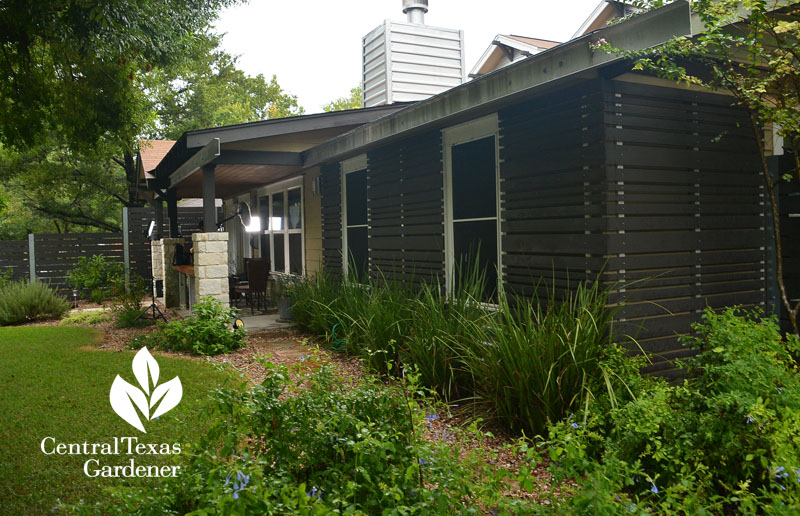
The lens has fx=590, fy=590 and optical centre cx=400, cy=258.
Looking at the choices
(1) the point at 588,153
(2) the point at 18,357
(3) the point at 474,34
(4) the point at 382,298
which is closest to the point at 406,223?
(4) the point at 382,298

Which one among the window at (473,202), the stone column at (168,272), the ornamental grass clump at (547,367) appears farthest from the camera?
the stone column at (168,272)

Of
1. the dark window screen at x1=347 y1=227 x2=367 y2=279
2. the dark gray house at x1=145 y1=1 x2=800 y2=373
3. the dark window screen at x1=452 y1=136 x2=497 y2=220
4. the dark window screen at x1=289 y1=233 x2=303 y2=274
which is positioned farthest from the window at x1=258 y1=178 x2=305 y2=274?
the dark window screen at x1=452 y1=136 x2=497 y2=220

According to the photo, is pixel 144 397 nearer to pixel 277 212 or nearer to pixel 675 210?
pixel 675 210

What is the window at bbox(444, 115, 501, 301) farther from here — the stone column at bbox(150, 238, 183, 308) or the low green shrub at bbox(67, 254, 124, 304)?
the low green shrub at bbox(67, 254, 124, 304)

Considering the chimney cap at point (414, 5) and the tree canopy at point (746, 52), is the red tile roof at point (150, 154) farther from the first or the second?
the tree canopy at point (746, 52)

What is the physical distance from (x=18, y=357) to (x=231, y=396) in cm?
589

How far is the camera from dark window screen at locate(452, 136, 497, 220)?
5.58 meters

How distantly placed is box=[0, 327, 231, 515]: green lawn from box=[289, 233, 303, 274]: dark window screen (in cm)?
389

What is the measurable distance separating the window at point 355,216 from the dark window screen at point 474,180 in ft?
7.62

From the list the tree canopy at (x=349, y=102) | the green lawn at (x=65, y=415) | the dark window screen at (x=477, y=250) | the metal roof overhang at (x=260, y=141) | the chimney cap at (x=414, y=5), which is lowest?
the green lawn at (x=65, y=415)

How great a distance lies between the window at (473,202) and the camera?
5543 mm

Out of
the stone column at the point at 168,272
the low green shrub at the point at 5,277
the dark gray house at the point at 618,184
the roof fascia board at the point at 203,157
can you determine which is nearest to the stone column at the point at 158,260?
the stone column at the point at 168,272

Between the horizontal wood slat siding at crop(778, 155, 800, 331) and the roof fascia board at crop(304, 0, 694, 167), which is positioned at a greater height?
the roof fascia board at crop(304, 0, 694, 167)

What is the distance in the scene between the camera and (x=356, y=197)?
8.55 m
